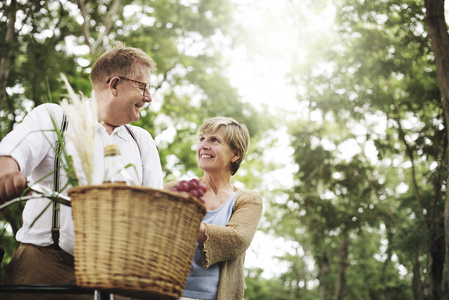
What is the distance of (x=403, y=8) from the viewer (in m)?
6.84

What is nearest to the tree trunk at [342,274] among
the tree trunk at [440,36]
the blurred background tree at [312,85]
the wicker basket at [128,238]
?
the blurred background tree at [312,85]

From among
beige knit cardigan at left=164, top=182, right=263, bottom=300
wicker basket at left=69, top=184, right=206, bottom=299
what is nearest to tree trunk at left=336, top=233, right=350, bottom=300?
beige knit cardigan at left=164, top=182, right=263, bottom=300

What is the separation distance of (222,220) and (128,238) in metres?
1.48

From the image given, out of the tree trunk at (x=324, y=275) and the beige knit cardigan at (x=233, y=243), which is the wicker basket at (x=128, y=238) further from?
the tree trunk at (x=324, y=275)

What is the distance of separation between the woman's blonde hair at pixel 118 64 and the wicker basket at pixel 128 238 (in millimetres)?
991

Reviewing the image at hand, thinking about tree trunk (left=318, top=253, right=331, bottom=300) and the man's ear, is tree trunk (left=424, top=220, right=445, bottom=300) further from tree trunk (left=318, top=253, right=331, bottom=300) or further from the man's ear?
tree trunk (left=318, top=253, right=331, bottom=300)

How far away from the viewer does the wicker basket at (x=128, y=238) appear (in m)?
1.37

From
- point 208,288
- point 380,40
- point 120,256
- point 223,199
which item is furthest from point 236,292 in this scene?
point 380,40

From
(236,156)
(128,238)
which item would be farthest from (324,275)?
(128,238)

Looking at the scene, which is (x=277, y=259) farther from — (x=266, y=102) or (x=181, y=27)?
(x=181, y=27)

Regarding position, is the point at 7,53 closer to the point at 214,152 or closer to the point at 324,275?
the point at 214,152

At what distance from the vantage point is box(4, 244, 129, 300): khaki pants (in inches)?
74.1

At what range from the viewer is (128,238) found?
1387 millimetres

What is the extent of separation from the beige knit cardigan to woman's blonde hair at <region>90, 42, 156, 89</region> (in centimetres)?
87
